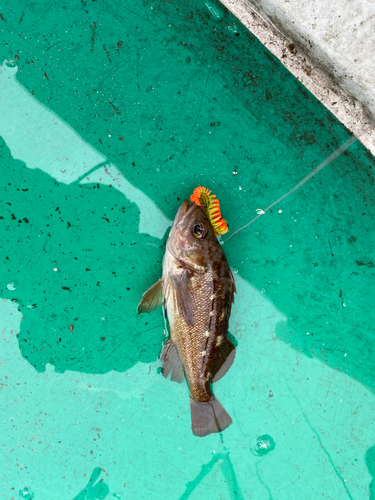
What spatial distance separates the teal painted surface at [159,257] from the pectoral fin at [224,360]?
0.69 ft

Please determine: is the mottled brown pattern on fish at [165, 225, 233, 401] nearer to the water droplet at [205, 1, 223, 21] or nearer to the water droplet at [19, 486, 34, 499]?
the water droplet at [19, 486, 34, 499]

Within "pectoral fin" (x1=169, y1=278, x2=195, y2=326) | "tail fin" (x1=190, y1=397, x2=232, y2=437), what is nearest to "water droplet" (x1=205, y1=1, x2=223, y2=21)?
"pectoral fin" (x1=169, y1=278, x2=195, y2=326)

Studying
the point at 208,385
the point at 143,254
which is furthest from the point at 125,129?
the point at 208,385

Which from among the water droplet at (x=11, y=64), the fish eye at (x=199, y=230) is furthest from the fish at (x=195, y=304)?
the water droplet at (x=11, y=64)

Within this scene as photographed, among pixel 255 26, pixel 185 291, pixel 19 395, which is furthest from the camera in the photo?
pixel 19 395

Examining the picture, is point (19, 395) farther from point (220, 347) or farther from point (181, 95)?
point (181, 95)

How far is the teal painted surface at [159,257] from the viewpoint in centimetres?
242

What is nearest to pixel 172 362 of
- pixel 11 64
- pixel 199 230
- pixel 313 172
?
pixel 199 230

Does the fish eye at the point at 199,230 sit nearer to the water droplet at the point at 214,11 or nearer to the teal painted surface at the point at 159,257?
the teal painted surface at the point at 159,257

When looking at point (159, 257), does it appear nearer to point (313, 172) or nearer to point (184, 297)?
point (184, 297)

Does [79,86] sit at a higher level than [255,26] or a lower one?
lower

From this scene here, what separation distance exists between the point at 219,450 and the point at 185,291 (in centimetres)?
163

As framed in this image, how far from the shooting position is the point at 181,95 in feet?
8.07

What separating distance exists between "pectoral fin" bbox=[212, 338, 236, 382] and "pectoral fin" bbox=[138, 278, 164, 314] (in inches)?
25.4
